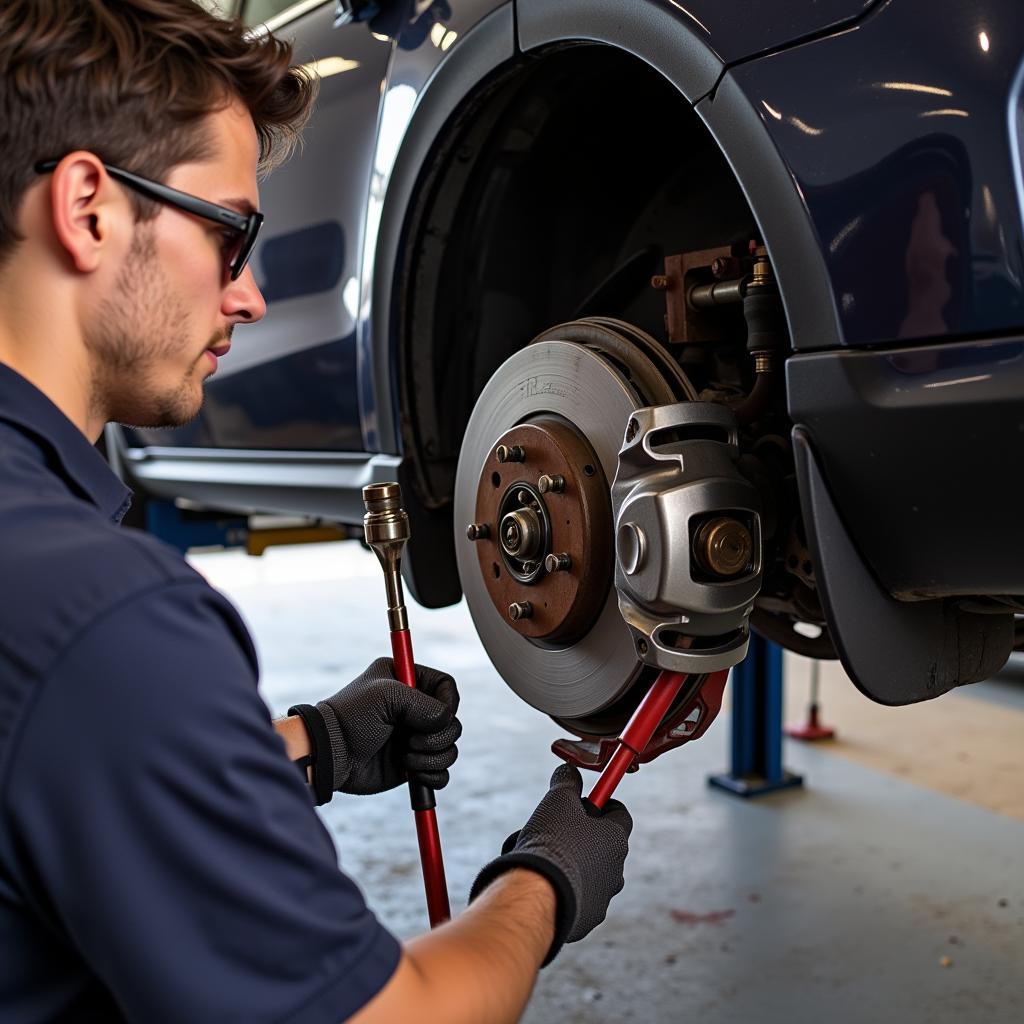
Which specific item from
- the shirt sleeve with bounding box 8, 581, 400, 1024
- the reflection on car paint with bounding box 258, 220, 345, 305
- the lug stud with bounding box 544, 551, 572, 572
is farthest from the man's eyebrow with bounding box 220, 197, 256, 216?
the reflection on car paint with bounding box 258, 220, 345, 305

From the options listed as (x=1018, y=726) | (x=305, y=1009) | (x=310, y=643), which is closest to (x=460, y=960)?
(x=305, y=1009)

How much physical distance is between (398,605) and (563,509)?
0.53 ft

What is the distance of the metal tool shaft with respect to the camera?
3.04 ft

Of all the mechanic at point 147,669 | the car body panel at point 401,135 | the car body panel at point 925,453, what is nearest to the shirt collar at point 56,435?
the mechanic at point 147,669

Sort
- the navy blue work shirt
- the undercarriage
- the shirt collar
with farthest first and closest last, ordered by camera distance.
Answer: the undercarriage → the shirt collar → the navy blue work shirt

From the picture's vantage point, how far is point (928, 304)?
676 millimetres

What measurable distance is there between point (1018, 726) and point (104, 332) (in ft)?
9.92

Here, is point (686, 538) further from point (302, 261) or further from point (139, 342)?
point (302, 261)

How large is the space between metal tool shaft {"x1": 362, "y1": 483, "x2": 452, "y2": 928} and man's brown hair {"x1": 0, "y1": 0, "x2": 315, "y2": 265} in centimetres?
36

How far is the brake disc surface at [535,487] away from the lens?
3.03 ft

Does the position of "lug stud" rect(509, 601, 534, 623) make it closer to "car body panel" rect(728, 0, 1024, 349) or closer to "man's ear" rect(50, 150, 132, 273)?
"car body panel" rect(728, 0, 1024, 349)

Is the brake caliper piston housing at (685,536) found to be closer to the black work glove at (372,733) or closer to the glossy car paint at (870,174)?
the glossy car paint at (870,174)

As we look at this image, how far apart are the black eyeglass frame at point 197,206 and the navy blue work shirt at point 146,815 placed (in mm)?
196

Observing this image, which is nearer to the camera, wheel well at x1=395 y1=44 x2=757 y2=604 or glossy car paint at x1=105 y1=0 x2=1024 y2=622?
glossy car paint at x1=105 y1=0 x2=1024 y2=622
